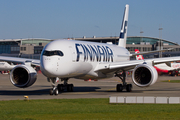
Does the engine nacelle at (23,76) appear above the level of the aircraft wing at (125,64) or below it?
below

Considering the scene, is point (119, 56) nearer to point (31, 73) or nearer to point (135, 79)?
point (135, 79)

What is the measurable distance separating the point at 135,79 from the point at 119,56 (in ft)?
29.5

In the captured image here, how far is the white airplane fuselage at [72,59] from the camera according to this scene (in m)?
21.6

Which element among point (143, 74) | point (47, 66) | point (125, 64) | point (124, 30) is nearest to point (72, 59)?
point (47, 66)

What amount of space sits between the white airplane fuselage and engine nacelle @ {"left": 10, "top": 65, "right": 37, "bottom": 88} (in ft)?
9.71

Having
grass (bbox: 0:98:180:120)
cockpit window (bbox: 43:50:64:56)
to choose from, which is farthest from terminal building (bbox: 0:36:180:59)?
grass (bbox: 0:98:180:120)

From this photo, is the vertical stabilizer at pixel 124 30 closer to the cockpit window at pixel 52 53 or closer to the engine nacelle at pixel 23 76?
the engine nacelle at pixel 23 76

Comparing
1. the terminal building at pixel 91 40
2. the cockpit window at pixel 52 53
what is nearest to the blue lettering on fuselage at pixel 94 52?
the cockpit window at pixel 52 53

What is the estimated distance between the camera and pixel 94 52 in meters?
27.8

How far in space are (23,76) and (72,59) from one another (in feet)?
15.8

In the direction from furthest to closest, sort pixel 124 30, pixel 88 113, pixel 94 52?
pixel 124 30, pixel 94 52, pixel 88 113

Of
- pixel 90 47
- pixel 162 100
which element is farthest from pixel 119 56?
pixel 162 100

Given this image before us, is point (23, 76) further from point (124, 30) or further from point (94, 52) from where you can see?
point (124, 30)

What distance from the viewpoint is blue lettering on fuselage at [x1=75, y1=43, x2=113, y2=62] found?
25234 millimetres
